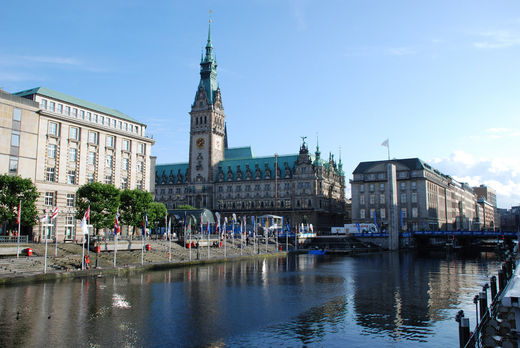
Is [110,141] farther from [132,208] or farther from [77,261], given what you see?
[77,261]

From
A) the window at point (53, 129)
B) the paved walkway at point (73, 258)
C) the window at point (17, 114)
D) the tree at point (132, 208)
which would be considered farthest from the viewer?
the tree at point (132, 208)

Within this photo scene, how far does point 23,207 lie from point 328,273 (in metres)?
51.4

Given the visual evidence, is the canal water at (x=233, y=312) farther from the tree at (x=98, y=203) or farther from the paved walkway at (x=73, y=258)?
the tree at (x=98, y=203)

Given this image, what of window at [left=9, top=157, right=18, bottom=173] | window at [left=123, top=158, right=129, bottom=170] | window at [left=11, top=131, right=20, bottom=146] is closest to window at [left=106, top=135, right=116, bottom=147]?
window at [left=123, top=158, right=129, bottom=170]

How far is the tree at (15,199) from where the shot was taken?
72812 mm

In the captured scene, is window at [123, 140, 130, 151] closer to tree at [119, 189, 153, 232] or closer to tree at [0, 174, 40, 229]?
tree at [119, 189, 153, 232]

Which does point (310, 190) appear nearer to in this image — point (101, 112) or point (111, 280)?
point (101, 112)

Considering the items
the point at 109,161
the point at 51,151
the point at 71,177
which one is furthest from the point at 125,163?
the point at 51,151

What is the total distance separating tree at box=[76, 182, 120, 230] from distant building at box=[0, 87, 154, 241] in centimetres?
584

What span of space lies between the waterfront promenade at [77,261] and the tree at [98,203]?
7.55 meters

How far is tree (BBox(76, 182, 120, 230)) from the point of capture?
280 feet

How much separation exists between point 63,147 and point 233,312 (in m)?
67.4

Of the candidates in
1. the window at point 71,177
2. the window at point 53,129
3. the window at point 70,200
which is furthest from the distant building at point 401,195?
the window at point 53,129

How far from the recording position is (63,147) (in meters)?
91.8
